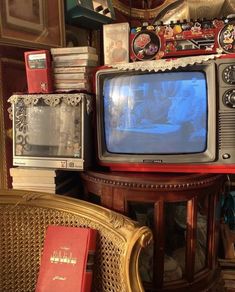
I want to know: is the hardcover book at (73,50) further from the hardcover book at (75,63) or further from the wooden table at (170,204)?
the wooden table at (170,204)

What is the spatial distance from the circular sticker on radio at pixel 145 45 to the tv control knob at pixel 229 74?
0.29 m

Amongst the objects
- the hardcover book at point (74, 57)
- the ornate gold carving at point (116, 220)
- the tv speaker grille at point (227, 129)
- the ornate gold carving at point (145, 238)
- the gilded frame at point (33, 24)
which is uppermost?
the gilded frame at point (33, 24)

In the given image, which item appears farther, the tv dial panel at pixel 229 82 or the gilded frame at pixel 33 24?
the gilded frame at pixel 33 24

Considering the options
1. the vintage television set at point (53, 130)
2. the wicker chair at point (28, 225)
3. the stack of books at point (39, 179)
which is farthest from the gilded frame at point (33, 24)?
the wicker chair at point (28, 225)

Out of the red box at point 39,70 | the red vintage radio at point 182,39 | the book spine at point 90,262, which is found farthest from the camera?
the red box at point 39,70

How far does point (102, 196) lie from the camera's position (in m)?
1.25

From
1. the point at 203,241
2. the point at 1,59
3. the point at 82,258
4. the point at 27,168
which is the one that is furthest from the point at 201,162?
the point at 1,59

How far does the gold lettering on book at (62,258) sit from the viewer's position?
111cm

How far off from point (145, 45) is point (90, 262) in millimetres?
848

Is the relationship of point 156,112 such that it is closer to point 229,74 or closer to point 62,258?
point 229,74

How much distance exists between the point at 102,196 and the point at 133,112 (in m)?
0.35

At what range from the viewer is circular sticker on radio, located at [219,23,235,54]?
1.17m

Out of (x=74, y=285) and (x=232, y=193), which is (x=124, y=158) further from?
(x=232, y=193)

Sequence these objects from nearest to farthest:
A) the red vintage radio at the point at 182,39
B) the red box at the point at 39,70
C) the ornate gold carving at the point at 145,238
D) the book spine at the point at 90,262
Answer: the ornate gold carving at the point at 145,238 < the book spine at the point at 90,262 < the red vintage radio at the point at 182,39 < the red box at the point at 39,70
